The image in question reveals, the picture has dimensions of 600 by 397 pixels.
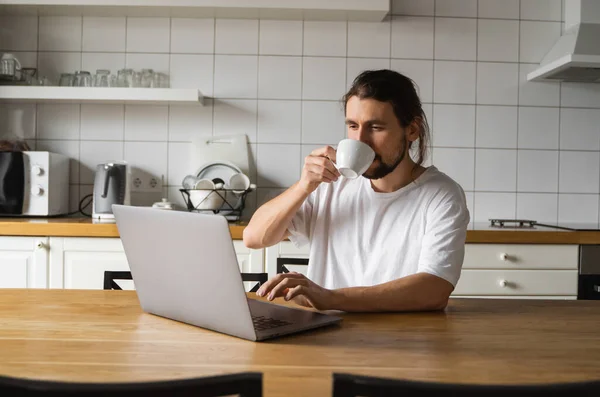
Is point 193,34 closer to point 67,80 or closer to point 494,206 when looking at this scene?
point 67,80

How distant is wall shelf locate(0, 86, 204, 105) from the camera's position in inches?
116

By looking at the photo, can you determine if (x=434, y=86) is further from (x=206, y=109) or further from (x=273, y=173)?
(x=206, y=109)

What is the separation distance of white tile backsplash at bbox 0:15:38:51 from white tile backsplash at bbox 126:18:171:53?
49 centimetres

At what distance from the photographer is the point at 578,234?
2611 mm

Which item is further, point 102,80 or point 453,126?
point 453,126

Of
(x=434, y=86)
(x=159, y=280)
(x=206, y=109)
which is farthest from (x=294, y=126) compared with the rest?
(x=159, y=280)

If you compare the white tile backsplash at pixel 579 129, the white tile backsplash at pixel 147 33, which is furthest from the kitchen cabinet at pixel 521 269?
the white tile backsplash at pixel 147 33

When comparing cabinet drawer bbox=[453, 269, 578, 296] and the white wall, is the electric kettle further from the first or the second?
cabinet drawer bbox=[453, 269, 578, 296]

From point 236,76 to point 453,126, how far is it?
3.82 feet

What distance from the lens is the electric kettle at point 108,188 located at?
2.85 m

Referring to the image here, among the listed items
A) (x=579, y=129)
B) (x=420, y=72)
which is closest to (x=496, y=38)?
(x=420, y=72)

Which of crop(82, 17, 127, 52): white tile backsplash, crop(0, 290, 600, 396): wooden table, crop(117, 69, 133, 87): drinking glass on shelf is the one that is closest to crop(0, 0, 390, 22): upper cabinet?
crop(82, 17, 127, 52): white tile backsplash

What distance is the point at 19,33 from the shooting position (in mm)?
3205

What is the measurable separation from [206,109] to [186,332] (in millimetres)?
2239
